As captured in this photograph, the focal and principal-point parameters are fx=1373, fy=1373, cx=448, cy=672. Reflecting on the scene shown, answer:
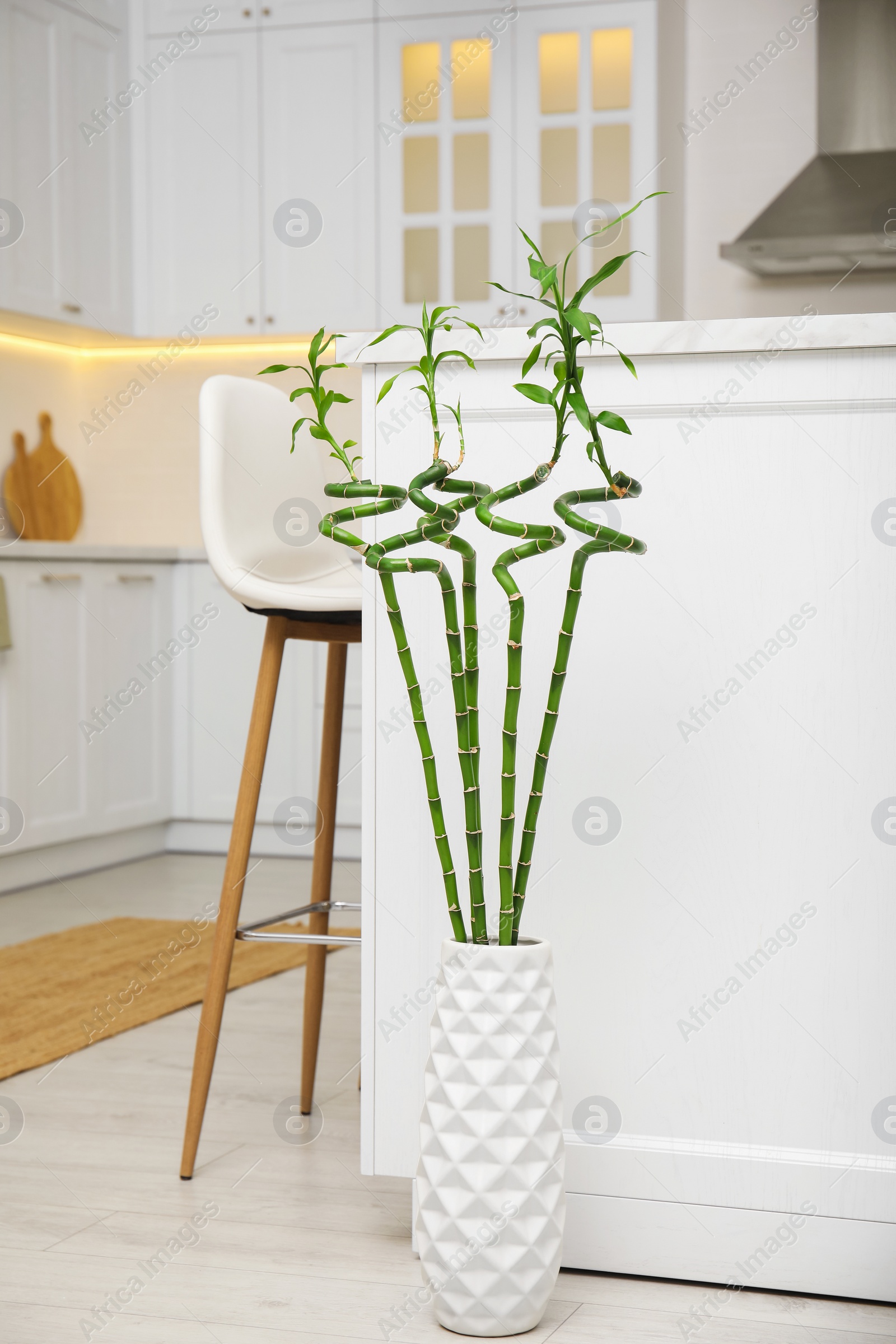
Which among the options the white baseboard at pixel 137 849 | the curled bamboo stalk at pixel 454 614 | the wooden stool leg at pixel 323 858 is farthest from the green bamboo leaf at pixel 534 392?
the white baseboard at pixel 137 849

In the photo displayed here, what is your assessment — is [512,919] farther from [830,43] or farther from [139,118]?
[139,118]

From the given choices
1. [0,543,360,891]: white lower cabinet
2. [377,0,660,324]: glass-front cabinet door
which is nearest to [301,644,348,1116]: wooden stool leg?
[0,543,360,891]: white lower cabinet

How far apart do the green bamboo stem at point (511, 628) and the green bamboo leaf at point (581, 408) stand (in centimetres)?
9

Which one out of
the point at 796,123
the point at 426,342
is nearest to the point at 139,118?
the point at 796,123

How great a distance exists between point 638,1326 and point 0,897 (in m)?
2.73

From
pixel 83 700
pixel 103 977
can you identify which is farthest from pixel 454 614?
pixel 83 700

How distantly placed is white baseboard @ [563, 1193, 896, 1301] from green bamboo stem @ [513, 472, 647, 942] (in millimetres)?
377

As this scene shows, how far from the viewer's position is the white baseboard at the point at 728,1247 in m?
1.45

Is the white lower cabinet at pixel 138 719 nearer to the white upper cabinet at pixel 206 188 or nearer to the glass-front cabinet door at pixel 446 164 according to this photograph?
the white upper cabinet at pixel 206 188

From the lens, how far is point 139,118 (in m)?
4.52

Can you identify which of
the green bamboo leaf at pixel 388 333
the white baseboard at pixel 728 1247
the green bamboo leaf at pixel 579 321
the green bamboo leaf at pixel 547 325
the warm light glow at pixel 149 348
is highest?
the warm light glow at pixel 149 348

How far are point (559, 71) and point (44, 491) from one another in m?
2.11

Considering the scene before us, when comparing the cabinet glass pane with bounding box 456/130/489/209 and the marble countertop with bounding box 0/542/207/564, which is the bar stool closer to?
the marble countertop with bounding box 0/542/207/564

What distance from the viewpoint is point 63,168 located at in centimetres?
429
